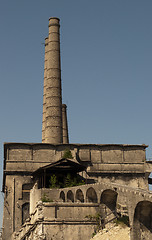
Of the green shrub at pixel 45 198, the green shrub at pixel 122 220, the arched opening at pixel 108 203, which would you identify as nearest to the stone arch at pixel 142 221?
the green shrub at pixel 122 220

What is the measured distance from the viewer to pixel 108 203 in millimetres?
32781

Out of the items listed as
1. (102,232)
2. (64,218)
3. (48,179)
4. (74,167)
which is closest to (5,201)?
(48,179)

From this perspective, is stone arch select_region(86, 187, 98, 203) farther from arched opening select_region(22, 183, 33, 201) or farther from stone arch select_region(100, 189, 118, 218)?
arched opening select_region(22, 183, 33, 201)

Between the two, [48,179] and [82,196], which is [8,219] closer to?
[48,179]

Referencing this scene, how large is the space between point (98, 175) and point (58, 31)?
2027 centimetres

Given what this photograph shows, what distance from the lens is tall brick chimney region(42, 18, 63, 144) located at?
49281 millimetres

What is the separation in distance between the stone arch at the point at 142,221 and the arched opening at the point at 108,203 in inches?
237

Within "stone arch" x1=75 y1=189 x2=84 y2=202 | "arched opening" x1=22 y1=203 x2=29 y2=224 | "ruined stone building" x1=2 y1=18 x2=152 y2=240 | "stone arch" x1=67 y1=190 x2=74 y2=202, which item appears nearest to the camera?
"ruined stone building" x1=2 y1=18 x2=152 y2=240

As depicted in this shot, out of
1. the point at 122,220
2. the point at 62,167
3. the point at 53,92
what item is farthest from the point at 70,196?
the point at 53,92

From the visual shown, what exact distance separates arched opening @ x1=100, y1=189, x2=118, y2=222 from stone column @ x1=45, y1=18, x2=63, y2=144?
1672cm

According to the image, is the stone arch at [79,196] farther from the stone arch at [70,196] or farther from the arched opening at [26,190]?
the arched opening at [26,190]

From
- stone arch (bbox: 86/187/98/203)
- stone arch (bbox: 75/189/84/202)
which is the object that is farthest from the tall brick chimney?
stone arch (bbox: 86/187/98/203)

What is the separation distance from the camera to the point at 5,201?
4366 centimetres

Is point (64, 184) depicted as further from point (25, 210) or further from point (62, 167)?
point (25, 210)
